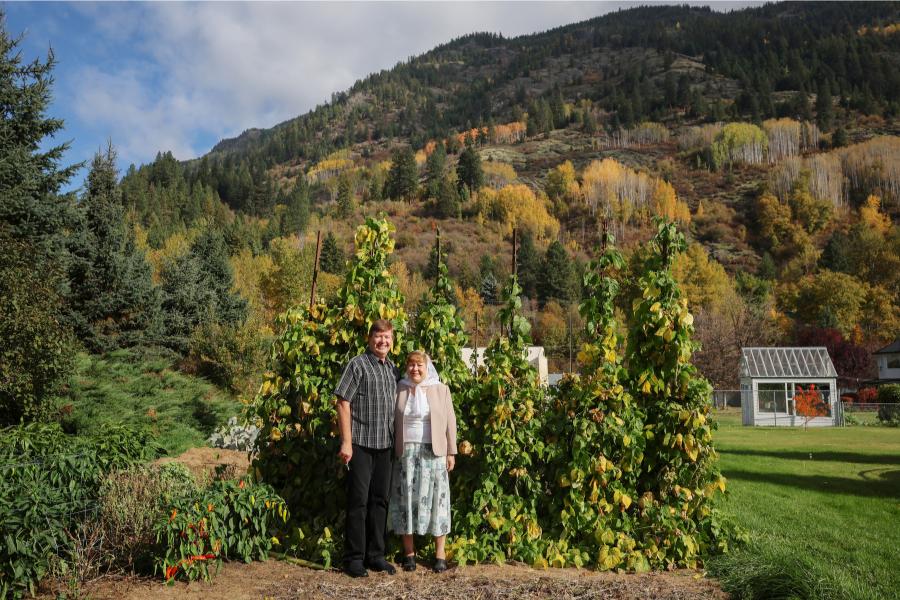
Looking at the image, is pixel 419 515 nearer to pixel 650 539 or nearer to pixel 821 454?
pixel 650 539

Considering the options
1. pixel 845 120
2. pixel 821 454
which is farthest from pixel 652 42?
pixel 821 454

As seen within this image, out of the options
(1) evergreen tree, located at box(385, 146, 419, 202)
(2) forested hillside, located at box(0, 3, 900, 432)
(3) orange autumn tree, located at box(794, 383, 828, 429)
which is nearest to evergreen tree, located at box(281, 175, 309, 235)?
(2) forested hillside, located at box(0, 3, 900, 432)

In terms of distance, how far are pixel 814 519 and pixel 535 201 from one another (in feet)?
300

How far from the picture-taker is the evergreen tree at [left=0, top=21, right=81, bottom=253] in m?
12.0

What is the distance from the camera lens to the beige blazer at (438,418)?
4.08 meters

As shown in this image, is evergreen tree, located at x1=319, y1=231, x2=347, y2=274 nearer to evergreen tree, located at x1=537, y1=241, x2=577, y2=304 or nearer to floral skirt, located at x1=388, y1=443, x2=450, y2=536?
evergreen tree, located at x1=537, y1=241, x2=577, y2=304

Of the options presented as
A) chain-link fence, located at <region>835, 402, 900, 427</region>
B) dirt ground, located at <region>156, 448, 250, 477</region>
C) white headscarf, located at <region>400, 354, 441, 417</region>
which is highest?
white headscarf, located at <region>400, 354, 441, 417</region>

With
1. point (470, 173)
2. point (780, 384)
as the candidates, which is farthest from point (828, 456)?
point (470, 173)

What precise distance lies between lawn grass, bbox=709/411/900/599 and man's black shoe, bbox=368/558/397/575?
2135mm

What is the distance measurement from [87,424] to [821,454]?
13.7m

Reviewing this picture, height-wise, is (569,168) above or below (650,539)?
above

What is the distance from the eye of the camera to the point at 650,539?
4.25m

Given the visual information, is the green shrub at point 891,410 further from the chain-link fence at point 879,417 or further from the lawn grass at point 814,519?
the lawn grass at point 814,519

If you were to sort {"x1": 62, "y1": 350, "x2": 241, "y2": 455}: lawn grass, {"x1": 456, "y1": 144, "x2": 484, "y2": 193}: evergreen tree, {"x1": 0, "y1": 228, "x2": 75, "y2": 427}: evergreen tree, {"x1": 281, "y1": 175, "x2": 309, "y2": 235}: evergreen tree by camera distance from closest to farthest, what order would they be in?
{"x1": 0, "y1": 228, "x2": 75, "y2": 427}: evergreen tree, {"x1": 62, "y1": 350, "x2": 241, "y2": 455}: lawn grass, {"x1": 281, "y1": 175, "x2": 309, "y2": 235}: evergreen tree, {"x1": 456, "y1": 144, "x2": 484, "y2": 193}: evergreen tree
